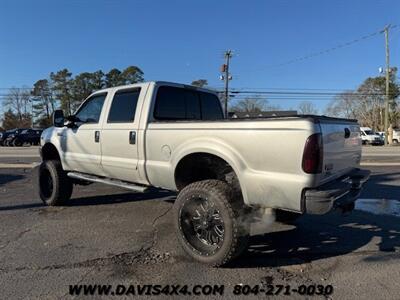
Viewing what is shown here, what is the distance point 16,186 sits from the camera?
409 inches

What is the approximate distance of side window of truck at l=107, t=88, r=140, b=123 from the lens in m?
5.84

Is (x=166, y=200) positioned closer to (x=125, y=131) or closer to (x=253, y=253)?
(x=125, y=131)

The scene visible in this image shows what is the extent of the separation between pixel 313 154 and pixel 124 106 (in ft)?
10.4

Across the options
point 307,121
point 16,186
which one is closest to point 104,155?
point 307,121

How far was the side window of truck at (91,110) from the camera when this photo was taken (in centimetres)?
663

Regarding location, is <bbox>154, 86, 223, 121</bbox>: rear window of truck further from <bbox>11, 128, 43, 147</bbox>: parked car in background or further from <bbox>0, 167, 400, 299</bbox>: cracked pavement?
<bbox>11, 128, 43, 147</bbox>: parked car in background

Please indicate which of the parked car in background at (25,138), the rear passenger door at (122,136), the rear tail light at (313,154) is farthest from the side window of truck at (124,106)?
the parked car in background at (25,138)

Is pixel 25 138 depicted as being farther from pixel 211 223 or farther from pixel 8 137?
pixel 211 223

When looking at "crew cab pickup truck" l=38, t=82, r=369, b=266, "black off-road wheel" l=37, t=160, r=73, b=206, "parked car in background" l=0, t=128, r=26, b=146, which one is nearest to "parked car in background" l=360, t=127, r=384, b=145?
"parked car in background" l=0, t=128, r=26, b=146

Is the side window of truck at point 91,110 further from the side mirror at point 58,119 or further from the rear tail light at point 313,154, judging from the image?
the rear tail light at point 313,154

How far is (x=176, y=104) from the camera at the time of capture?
237 inches

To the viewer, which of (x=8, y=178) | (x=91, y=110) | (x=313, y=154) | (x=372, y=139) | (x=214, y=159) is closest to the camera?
(x=313, y=154)

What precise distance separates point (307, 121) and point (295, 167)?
45 centimetres

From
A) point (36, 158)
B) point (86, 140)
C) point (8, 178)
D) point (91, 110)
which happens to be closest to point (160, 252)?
point (86, 140)
